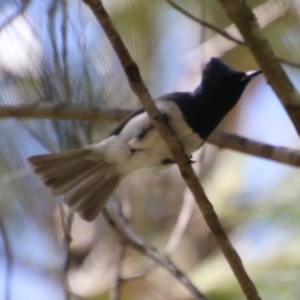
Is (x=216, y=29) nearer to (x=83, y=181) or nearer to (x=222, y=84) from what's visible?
(x=222, y=84)

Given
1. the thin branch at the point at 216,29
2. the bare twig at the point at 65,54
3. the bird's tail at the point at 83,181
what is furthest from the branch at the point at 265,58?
the bird's tail at the point at 83,181

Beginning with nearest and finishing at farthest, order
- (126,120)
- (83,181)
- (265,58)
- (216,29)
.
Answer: (265,58) → (216,29) → (126,120) → (83,181)

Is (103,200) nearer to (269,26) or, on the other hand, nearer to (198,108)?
(198,108)

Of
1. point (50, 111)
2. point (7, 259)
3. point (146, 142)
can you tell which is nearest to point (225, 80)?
point (146, 142)

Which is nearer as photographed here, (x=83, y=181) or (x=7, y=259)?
(x=7, y=259)

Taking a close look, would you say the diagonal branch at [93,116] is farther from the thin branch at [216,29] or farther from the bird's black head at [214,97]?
the thin branch at [216,29]

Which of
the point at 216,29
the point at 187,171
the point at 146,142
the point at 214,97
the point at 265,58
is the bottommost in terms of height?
the point at 187,171

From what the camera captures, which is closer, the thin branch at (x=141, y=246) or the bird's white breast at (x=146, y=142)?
the thin branch at (x=141, y=246)
